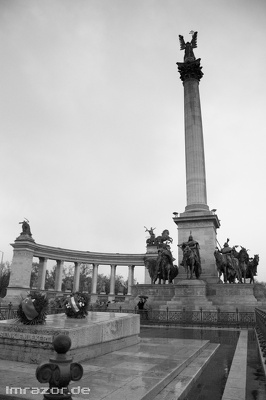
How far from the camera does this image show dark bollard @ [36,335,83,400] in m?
3.67

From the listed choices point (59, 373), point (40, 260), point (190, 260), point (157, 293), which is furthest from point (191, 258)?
point (40, 260)

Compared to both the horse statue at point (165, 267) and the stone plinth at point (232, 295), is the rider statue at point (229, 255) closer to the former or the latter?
the stone plinth at point (232, 295)

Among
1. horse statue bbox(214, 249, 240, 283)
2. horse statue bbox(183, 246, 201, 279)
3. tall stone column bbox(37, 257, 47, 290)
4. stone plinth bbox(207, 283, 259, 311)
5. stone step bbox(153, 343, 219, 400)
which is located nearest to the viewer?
stone step bbox(153, 343, 219, 400)

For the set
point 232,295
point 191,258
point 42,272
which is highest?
point 42,272

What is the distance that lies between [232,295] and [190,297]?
3.97m

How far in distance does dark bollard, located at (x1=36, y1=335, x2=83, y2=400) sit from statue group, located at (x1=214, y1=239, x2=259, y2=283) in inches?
1066

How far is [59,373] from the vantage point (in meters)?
3.79

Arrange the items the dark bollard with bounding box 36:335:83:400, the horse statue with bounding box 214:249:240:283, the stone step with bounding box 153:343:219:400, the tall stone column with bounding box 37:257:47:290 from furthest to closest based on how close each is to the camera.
A: 1. the tall stone column with bounding box 37:257:47:290
2. the horse statue with bounding box 214:249:240:283
3. the stone step with bounding box 153:343:219:400
4. the dark bollard with bounding box 36:335:83:400

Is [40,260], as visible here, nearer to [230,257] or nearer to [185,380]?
[230,257]

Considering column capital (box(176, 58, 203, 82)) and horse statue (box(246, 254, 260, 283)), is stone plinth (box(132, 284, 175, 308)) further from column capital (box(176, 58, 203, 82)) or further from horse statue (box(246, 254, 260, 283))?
column capital (box(176, 58, 203, 82))

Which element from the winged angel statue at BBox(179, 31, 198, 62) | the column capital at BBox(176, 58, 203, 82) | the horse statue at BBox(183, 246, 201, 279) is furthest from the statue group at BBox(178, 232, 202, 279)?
the winged angel statue at BBox(179, 31, 198, 62)

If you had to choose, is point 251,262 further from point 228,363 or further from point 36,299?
point 36,299

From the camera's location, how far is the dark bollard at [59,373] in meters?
3.67

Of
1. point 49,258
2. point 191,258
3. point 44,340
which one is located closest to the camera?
point 44,340
